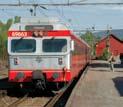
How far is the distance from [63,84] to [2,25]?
8910 centimetres

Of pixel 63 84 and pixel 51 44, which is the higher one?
pixel 51 44

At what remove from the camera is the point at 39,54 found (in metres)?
20.0

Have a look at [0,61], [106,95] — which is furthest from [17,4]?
[0,61]

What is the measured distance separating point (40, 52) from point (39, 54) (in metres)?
0.11

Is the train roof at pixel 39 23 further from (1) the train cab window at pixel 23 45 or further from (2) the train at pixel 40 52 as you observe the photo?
(1) the train cab window at pixel 23 45

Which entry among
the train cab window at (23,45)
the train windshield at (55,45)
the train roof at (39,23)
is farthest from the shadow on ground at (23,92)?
the train roof at (39,23)

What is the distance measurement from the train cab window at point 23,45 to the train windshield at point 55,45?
17.8 inches

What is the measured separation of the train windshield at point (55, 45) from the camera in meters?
20.1

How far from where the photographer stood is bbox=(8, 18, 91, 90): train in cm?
1988

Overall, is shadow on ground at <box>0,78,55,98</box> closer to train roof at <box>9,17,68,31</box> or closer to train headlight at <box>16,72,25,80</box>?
train headlight at <box>16,72,25,80</box>

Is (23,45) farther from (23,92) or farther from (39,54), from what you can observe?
(23,92)

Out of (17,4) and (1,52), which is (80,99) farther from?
(1,52)

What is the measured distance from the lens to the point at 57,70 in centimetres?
1992

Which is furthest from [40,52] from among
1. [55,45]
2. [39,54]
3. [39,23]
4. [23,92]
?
[23,92]
